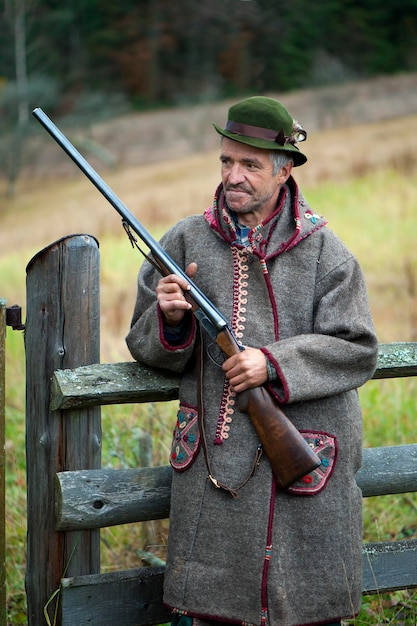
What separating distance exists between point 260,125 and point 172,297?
2.36 feet

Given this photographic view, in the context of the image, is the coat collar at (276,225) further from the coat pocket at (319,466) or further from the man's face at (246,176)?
the coat pocket at (319,466)

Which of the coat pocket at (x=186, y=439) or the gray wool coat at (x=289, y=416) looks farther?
the coat pocket at (x=186, y=439)

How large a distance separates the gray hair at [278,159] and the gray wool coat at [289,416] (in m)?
0.13

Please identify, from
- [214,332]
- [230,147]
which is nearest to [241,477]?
[214,332]

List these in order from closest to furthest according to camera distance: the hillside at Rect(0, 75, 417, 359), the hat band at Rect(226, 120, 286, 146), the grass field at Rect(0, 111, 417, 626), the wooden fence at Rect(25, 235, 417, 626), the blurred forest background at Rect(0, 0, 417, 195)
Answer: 1. the hat band at Rect(226, 120, 286, 146)
2. the wooden fence at Rect(25, 235, 417, 626)
3. the grass field at Rect(0, 111, 417, 626)
4. the hillside at Rect(0, 75, 417, 359)
5. the blurred forest background at Rect(0, 0, 417, 195)

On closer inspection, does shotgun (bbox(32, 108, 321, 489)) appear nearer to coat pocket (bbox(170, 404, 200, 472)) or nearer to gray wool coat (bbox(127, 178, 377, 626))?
gray wool coat (bbox(127, 178, 377, 626))

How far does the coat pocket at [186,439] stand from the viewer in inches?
134

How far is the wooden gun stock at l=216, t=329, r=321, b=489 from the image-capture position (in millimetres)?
3230

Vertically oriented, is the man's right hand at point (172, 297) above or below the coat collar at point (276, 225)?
below

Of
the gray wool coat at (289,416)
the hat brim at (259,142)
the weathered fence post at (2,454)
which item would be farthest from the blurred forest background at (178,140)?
the hat brim at (259,142)

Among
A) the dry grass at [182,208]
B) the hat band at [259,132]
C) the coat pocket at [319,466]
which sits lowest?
the coat pocket at [319,466]

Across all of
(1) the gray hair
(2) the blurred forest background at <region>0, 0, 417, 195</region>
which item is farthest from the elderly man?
(2) the blurred forest background at <region>0, 0, 417, 195</region>

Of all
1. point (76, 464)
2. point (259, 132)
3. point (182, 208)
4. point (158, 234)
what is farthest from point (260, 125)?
point (182, 208)

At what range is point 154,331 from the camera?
11.2 ft
